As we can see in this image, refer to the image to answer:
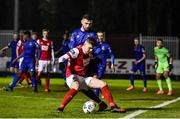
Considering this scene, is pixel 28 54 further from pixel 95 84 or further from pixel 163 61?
pixel 95 84

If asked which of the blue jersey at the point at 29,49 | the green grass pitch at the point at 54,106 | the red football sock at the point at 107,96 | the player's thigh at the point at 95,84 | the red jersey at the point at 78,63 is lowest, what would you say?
the green grass pitch at the point at 54,106

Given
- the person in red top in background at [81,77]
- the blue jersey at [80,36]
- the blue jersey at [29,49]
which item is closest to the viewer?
the person in red top in background at [81,77]

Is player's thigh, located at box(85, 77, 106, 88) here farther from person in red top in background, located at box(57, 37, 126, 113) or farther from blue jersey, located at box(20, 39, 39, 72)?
blue jersey, located at box(20, 39, 39, 72)

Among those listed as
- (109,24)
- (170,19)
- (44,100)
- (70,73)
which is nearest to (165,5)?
(170,19)

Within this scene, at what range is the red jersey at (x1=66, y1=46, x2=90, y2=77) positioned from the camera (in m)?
15.2

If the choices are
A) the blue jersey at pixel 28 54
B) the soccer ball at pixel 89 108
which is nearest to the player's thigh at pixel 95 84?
the soccer ball at pixel 89 108

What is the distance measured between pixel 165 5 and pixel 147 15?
5.86 ft

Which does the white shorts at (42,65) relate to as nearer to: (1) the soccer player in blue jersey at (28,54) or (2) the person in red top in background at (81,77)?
(1) the soccer player in blue jersey at (28,54)

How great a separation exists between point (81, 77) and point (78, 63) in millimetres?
345

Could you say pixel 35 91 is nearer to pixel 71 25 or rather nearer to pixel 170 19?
pixel 170 19

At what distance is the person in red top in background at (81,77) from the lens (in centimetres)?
1516

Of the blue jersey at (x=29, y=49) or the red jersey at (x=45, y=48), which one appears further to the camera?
the red jersey at (x=45, y=48)

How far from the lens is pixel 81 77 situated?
1541 centimetres

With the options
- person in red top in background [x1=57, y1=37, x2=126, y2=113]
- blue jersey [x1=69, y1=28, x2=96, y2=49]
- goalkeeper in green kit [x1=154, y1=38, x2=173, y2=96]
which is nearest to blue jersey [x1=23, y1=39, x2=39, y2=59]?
goalkeeper in green kit [x1=154, y1=38, x2=173, y2=96]
